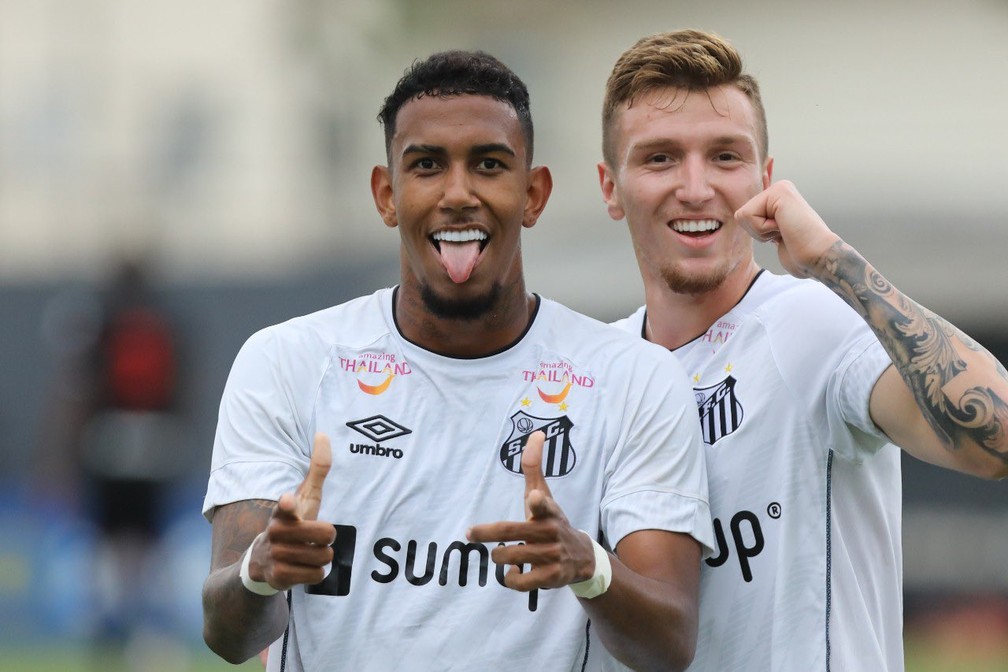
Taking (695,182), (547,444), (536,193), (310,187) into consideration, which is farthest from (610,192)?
(310,187)

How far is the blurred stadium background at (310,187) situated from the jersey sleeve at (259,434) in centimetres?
751

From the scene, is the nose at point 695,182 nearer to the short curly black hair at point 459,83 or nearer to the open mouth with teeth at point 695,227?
the open mouth with teeth at point 695,227

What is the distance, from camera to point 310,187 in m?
17.5

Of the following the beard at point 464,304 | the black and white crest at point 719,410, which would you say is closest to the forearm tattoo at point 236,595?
the beard at point 464,304

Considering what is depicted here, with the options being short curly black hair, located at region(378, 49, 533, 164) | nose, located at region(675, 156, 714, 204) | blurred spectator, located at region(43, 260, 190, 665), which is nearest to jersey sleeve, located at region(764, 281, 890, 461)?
nose, located at region(675, 156, 714, 204)

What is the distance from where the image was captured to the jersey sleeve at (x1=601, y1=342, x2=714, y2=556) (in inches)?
148

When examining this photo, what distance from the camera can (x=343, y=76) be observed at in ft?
58.0

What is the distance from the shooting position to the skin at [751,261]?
369 cm

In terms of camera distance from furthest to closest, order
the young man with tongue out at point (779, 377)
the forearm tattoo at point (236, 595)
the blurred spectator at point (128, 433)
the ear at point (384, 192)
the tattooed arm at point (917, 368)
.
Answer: the blurred spectator at point (128, 433) → the ear at point (384, 192) → the young man with tongue out at point (779, 377) → the tattooed arm at point (917, 368) → the forearm tattoo at point (236, 595)

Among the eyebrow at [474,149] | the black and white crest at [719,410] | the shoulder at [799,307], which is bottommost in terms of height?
the black and white crest at [719,410]

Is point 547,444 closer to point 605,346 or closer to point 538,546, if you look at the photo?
point 605,346

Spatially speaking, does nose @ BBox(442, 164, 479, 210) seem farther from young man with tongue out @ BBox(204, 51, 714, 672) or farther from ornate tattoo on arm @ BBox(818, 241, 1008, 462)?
ornate tattoo on arm @ BBox(818, 241, 1008, 462)

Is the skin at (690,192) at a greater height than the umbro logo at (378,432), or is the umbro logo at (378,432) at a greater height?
the skin at (690,192)

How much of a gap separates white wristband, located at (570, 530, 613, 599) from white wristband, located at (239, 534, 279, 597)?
0.67 meters
